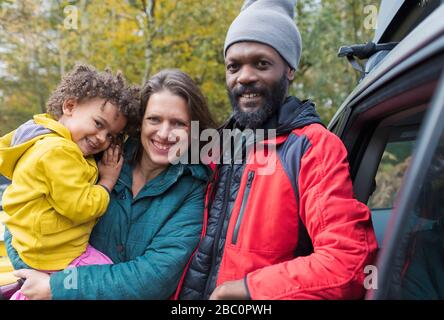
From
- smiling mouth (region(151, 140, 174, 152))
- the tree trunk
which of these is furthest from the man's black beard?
the tree trunk

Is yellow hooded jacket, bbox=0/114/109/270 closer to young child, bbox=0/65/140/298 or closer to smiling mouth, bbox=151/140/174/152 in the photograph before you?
young child, bbox=0/65/140/298

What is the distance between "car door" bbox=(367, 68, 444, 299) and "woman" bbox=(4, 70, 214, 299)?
2.94 feet

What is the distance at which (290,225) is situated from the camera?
172 cm

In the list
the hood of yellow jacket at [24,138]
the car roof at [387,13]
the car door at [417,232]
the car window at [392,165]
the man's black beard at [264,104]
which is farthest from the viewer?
the car window at [392,165]

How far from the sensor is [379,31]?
2.59m

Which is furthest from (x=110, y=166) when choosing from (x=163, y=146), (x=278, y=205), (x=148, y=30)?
(x=148, y=30)

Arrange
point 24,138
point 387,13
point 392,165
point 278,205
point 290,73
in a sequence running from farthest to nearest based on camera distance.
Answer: point 392,165
point 387,13
point 290,73
point 24,138
point 278,205

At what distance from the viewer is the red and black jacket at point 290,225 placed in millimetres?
1498

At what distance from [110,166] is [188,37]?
906cm

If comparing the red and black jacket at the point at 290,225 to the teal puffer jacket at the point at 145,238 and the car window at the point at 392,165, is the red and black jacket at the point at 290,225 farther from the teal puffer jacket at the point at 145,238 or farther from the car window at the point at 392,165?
the car window at the point at 392,165

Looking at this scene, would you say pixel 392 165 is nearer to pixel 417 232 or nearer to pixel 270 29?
pixel 270 29

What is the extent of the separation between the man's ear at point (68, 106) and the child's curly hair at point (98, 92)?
0.02 metres

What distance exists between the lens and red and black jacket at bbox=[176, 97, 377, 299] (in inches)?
59.0

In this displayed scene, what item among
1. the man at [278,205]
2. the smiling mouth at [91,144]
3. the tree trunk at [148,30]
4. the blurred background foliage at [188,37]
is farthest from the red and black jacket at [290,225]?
the tree trunk at [148,30]
